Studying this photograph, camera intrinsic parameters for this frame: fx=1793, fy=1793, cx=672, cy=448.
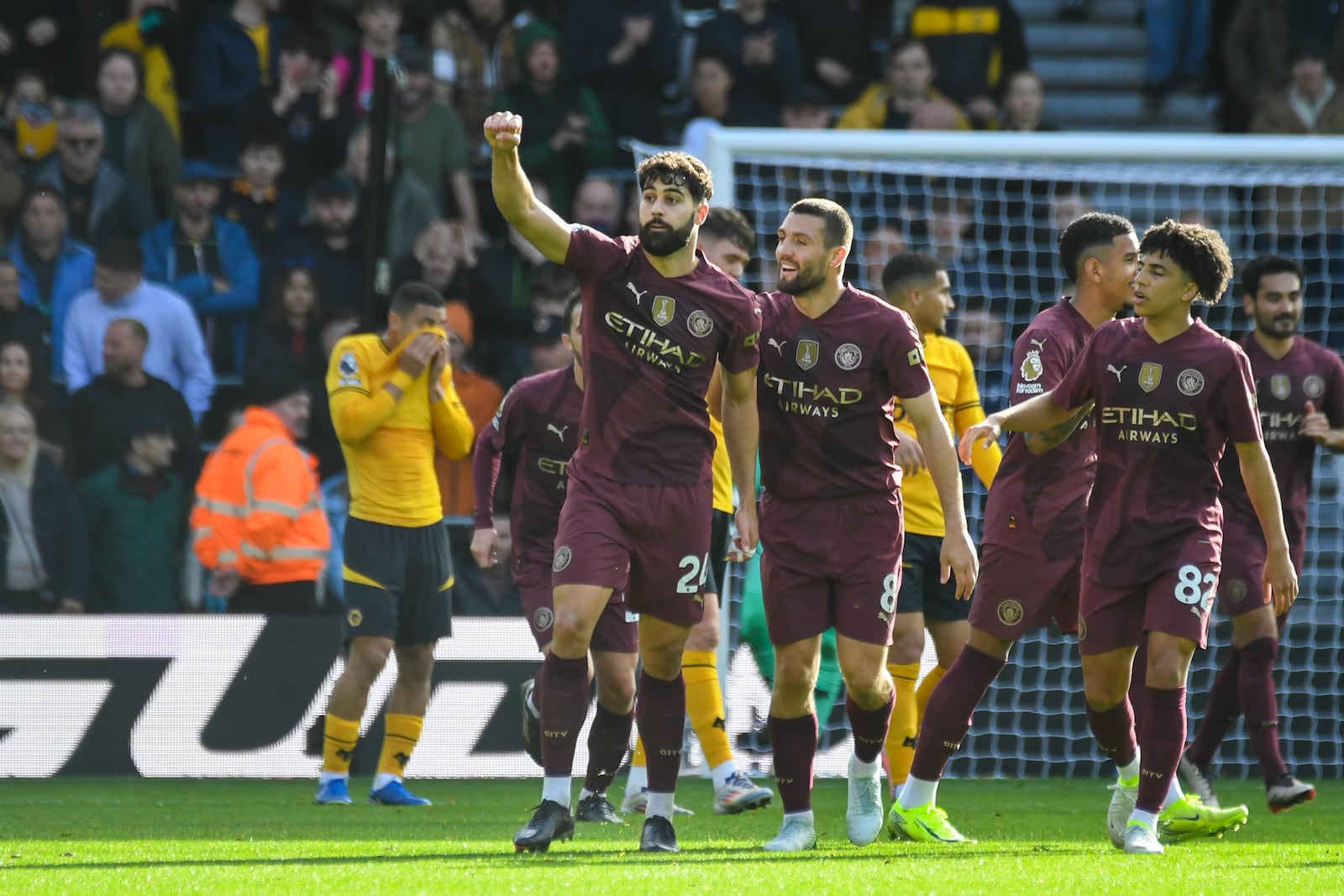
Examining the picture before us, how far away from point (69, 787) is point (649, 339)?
4694 millimetres

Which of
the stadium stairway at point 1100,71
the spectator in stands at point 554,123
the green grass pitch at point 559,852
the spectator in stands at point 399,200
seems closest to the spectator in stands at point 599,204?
the spectator in stands at point 554,123

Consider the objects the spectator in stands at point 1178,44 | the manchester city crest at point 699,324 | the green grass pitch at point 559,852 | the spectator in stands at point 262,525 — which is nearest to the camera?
the green grass pitch at point 559,852

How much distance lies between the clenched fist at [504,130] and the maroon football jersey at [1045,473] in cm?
222

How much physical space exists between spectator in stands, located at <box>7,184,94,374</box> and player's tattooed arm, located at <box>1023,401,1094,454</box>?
6.88 meters

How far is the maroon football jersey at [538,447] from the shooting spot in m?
7.89

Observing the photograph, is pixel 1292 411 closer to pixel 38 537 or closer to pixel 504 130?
pixel 504 130

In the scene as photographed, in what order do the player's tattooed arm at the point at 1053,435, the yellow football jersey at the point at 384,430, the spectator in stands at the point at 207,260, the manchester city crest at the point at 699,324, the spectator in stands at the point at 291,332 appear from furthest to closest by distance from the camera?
the spectator in stands at the point at 207,260 < the spectator in stands at the point at 291,332 < the yellow football jersey at the point at 384,430 < the player's tattooed arm at the point at 1053,435 < the manchester city crest at the point at 699,324

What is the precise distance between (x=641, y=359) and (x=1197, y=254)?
1.97 m

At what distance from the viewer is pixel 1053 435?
6.73 m

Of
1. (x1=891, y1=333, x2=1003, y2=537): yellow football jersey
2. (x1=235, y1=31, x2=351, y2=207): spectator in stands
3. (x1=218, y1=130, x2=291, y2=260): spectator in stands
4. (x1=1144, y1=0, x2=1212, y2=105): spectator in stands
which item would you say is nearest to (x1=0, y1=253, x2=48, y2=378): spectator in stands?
(x1=218, y1=130, x2=291, y2=260): spectator in stands

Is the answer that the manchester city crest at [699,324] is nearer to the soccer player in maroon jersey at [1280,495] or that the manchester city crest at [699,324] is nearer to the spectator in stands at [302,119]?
the soccer player in maroon jersey at [1280,495]

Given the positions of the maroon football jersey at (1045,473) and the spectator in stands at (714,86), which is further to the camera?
the spectator in stands at (714,86)

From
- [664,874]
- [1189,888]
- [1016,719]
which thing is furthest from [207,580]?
[1189,888]

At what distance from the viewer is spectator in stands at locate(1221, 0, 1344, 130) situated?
13.5m
